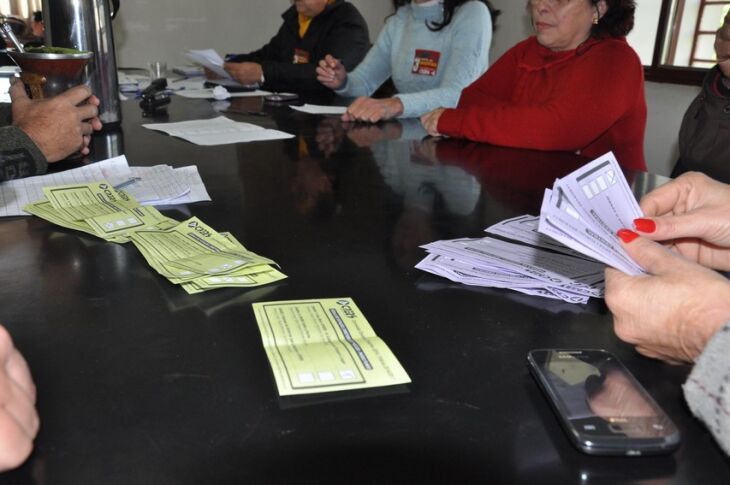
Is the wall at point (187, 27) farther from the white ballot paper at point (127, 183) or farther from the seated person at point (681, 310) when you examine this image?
the seated person at point (681, 310)

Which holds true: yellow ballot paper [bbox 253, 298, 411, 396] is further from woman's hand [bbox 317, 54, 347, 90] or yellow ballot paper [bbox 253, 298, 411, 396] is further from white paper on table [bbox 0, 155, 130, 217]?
woman's hand [bbox 317, 54, 347, 90]

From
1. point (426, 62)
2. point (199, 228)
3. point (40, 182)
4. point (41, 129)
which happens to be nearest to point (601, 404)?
point (199, 228)

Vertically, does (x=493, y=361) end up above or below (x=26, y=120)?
below

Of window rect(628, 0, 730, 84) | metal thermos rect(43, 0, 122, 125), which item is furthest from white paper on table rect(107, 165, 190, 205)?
window rect(628, 0, 730, 84)

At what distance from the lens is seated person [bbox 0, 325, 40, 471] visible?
1.22ft

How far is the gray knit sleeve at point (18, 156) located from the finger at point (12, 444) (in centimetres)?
71

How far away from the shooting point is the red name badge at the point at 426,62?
2232mm

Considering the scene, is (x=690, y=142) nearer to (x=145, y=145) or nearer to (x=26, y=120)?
(x=145, y=145)

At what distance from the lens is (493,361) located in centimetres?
53

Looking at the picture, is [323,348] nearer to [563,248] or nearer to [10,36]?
[563,248]

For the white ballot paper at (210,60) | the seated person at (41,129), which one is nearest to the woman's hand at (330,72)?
the white ballot paper at (210,60)

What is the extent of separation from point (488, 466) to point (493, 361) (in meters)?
0.14

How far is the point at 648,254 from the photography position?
1.95 feet

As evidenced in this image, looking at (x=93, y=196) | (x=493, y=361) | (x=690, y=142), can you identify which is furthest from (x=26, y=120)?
(x=690, y=142)
